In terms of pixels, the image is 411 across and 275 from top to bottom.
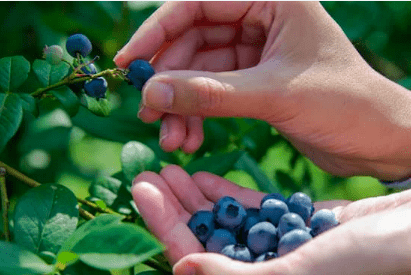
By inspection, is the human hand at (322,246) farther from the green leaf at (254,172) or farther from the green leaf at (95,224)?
the green leaf at (254,172)

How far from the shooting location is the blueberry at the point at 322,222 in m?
1.21

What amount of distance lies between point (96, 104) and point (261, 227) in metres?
0.47

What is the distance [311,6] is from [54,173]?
98 cm

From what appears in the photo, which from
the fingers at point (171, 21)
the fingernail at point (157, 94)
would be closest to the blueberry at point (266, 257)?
the fingernail at point (157, 94)

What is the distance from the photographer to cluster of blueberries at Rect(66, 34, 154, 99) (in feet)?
3.91

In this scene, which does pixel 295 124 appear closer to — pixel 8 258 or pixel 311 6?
pixel 311 6

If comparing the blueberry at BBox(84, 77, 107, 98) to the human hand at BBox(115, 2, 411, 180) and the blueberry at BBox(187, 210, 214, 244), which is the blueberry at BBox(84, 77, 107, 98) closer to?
the human hand at BBox(115, 2, 411, 180)

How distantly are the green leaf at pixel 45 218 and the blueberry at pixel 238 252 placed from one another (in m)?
0.34

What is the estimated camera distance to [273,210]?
1.25 m

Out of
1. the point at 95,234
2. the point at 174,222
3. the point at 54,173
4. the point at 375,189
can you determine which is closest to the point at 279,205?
the point at 174,222

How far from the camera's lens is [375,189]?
2.32 meters

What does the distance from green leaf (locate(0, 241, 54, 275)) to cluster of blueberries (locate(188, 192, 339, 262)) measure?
46 cm

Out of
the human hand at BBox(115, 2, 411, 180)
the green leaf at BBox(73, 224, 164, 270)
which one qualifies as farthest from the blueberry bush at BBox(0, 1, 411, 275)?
the human hand at BBox(115, 2, 411, 180)

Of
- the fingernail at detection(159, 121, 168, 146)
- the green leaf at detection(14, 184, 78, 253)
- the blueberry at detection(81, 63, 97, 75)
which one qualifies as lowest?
the fingernail at detection(159, 121, 168, 146)
